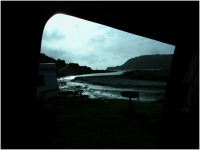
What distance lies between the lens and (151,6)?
2578mm

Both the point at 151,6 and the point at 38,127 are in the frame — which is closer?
the point at 151,6

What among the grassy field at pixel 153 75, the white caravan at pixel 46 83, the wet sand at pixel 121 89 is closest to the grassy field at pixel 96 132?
the white caravan at pixel 46 83

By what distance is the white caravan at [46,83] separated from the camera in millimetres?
8375

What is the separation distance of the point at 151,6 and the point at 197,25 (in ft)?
5.13

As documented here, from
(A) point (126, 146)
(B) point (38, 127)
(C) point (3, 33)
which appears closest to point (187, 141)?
(A) point (126, 146)

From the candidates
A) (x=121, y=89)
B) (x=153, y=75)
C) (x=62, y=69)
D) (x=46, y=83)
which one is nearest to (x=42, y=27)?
(x=46, y=83)

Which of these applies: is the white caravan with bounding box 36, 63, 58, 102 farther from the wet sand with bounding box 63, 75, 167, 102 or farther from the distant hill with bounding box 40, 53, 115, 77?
the distant hill with bounding box 40, 53, 115, 77

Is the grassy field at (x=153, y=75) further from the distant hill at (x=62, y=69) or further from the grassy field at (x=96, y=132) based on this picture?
the distant hill at (x=62, y=69)

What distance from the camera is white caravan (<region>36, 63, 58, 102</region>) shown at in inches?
330

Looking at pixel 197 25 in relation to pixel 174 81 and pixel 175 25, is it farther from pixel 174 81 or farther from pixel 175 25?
pixel 174 81

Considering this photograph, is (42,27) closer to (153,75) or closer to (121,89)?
(121,89)

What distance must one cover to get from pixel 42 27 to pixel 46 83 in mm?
6940

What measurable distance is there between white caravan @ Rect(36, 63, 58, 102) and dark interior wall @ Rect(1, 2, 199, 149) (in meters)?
6.30

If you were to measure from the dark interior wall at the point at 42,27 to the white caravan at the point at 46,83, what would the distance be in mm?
6303
